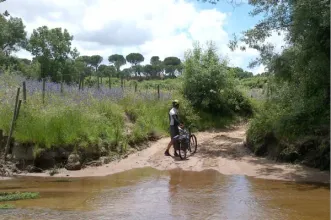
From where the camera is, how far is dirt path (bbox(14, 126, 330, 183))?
1199cm

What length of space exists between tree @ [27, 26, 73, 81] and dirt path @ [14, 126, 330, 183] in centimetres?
3331

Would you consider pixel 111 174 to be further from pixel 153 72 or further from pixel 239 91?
pixel 153 72

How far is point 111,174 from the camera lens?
43.7 ft

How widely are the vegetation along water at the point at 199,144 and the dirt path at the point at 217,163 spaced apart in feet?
0.13

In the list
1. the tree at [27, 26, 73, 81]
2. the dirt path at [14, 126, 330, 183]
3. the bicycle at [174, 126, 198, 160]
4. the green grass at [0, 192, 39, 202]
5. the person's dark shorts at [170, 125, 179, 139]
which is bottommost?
the green grass at [0, 192, 39, 202]

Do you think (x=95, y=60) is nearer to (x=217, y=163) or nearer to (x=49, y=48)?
(x=49, y=48)

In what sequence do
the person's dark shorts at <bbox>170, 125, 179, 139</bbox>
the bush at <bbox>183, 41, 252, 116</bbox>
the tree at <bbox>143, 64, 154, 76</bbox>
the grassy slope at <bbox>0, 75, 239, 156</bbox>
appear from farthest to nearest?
1. the tree at <bbox>143, 64, 154, 76</bbox>
2. the bush at <bbox>183, 41, 252, 116</bbox>
3. the person's dark shorts at <bbox>170, 125, 179, 139</bbox>
4. the grassy slope at <bbox>0, 75, 239, 156</bbox>

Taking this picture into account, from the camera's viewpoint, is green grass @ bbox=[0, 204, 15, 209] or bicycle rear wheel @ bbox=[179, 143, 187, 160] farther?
bicycle rear wheel @ bbox=[179, 143, 187, 160]

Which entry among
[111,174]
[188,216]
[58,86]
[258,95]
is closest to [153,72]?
[258,95]

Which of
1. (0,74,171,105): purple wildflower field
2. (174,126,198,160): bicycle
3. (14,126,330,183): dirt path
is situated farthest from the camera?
(0,74,171,105): purple wildflower field

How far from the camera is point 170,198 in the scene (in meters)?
9.54

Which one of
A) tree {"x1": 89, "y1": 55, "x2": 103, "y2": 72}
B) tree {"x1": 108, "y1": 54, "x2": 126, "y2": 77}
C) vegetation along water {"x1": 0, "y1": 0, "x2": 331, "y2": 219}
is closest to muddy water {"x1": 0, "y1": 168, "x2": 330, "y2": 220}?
vegetation along water {"x1": 0, "y1": 0, "x2": 331, "y2": 219}

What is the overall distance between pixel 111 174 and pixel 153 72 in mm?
74491

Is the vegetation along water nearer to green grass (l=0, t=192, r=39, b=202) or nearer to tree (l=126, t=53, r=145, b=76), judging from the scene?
green grass (l=0, t=192, r=39, b=202)
